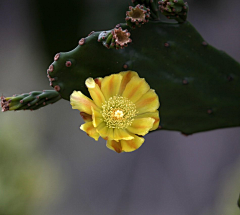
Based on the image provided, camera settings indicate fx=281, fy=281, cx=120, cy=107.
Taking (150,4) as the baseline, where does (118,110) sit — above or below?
below

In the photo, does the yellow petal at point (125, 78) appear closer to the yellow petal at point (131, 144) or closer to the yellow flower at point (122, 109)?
the yellow flower at point (122, 109)

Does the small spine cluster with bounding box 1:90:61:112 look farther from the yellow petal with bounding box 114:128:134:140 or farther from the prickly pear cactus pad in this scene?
the yellow petal with bounding box 114:128:134:140

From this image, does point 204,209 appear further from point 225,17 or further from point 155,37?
point 155,37

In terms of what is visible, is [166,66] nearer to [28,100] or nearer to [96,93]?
[96,93]

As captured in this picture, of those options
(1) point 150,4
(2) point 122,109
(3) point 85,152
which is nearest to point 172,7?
(1) point 150,4

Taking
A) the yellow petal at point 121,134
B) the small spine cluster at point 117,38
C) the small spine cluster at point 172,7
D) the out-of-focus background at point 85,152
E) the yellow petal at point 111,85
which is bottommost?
the out-of-focus background at point 85,152

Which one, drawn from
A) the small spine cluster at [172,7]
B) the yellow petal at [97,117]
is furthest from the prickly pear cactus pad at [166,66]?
the yellow petal at [97,117]
